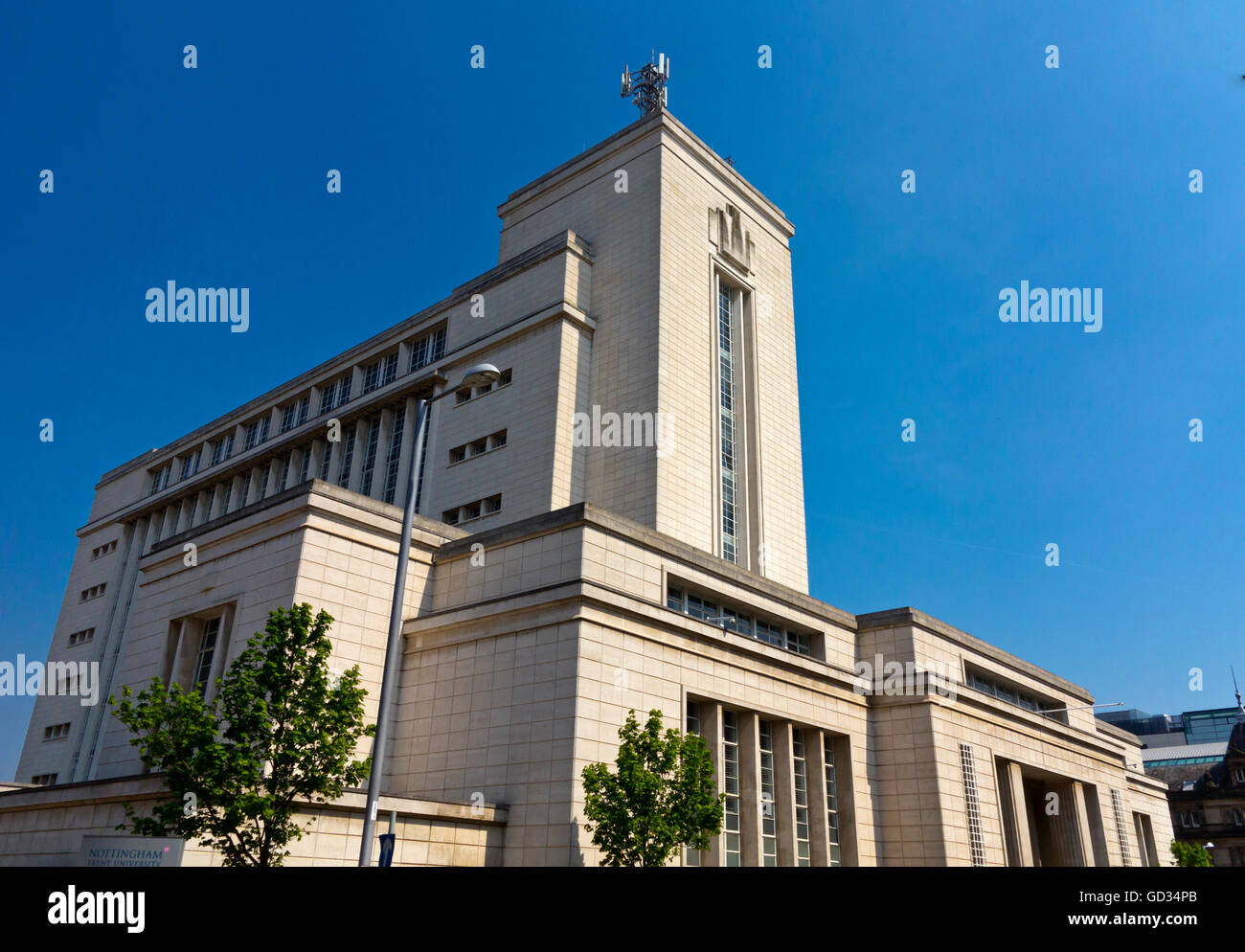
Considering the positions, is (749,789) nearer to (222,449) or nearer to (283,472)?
(283,472)

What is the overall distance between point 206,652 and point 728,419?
2796 cm

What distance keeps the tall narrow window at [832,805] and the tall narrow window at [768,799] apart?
245 centimetres

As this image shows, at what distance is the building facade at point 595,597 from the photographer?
27.4m

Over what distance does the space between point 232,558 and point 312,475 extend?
990 inches

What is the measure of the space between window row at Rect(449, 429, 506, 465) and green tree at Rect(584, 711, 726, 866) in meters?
23.2

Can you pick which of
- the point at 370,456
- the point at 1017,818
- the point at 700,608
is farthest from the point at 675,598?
the point at 370,456

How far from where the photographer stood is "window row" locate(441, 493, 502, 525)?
4344 centimetres

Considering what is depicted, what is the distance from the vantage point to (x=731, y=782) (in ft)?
102

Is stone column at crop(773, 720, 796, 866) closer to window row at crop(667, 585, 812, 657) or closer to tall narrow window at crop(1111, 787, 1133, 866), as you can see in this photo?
window row at crop(667, 585, 812, 657)

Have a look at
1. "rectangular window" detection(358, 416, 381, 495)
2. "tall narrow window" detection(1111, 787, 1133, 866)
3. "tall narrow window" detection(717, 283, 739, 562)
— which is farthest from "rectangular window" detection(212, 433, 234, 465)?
"tall narrow window" detection(1111, 787, 1133, 866)
